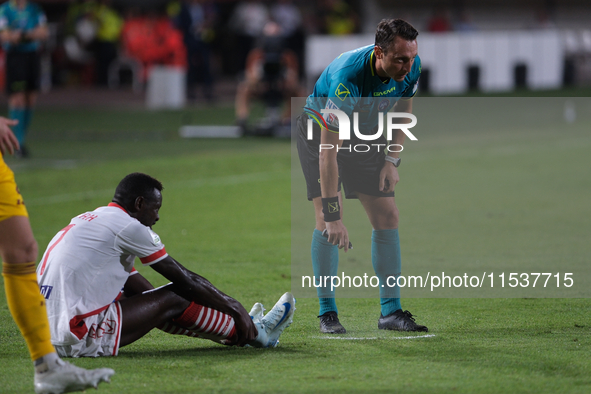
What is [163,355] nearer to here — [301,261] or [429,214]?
[301,261]

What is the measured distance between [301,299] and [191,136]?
1079 cm

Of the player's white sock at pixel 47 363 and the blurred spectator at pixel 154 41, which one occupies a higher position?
the blurred spectator at pixel 154 41

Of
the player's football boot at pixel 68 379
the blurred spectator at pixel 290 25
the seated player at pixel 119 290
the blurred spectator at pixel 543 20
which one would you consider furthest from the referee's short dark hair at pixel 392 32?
the blurred spectator at pixel 543 20

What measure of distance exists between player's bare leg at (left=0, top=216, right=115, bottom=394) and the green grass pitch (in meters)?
0.23

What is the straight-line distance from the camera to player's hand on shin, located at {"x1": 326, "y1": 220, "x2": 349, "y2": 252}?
4953mm

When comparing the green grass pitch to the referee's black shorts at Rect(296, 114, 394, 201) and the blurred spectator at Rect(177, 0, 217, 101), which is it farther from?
the blurred spectator at Rect(177, 0, 217, 101)

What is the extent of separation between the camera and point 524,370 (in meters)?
4.27

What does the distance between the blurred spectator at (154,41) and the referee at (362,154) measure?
18234 mm

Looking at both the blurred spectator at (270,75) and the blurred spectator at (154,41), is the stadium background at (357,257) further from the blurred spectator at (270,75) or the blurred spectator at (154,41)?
the blurred spectator at (154,41)

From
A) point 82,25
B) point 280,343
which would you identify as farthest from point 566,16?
point 280,343

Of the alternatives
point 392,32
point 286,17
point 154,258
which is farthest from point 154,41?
point 154,258

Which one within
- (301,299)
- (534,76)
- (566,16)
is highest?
(566,16)

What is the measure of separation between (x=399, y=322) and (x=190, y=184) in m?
6.93

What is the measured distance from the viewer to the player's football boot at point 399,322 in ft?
17.0
